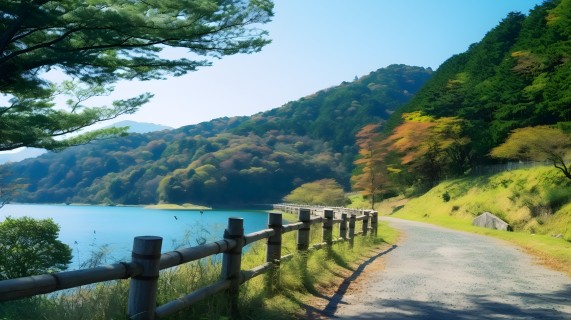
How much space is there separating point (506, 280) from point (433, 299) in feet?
8.37

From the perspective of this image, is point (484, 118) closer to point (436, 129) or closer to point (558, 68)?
point (436, 129)

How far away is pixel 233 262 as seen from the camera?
221 inches

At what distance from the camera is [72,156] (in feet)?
438

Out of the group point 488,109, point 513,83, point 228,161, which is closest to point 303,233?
point 513,83

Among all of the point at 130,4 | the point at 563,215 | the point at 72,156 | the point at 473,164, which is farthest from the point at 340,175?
the point at 130,4

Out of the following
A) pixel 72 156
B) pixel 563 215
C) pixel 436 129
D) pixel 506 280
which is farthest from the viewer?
pixel 72 156

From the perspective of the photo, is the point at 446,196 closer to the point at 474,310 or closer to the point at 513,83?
the point at 513,83

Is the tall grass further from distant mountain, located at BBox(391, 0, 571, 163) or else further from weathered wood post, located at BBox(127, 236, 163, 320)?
distant mountain, located at BBox(391, 0, 571, 163)

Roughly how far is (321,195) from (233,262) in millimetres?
52755

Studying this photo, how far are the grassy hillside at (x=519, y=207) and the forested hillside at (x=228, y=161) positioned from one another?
65.2 m

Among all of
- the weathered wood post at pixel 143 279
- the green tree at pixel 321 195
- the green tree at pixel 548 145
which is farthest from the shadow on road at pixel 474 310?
the green tree at pixel 321 195

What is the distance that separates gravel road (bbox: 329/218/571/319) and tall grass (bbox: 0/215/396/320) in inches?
23.9

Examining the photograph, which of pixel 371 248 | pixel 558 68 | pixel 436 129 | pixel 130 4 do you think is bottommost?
pixel 371 248

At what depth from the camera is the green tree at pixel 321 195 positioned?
2247 inches
